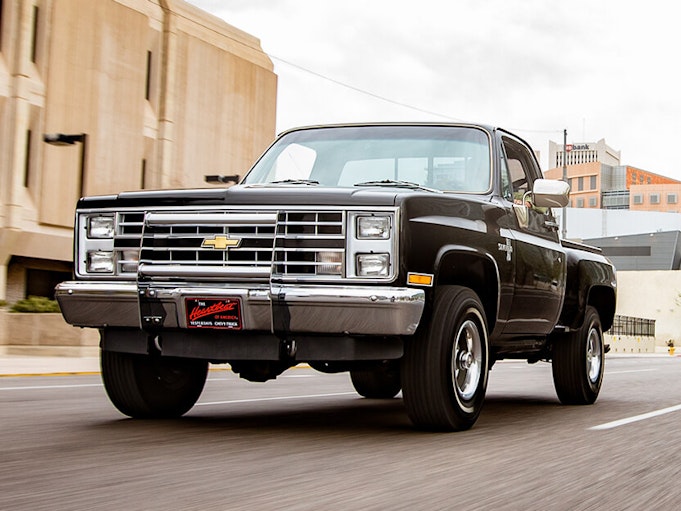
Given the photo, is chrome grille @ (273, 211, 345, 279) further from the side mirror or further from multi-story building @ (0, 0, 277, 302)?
multi-story building @ (0, 0, 277, 302)

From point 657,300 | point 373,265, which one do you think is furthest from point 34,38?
point 657,300

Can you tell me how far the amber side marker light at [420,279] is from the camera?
20.2 ft

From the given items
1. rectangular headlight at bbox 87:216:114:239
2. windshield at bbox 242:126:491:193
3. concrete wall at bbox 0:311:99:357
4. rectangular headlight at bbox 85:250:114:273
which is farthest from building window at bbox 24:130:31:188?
rectangular headlight at bbox 85:250:114:273

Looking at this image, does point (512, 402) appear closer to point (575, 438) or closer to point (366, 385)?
point (366, 385)

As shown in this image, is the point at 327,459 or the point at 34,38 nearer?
the point at 327,459

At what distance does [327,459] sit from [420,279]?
137 cm

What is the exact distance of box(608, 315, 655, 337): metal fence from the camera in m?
66.9

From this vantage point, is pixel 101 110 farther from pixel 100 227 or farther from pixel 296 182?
pixel 100 227

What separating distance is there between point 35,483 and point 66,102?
3089 cm

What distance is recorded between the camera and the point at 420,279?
623 centimetres

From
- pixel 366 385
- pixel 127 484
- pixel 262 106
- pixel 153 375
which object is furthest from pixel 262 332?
pixel 262 106

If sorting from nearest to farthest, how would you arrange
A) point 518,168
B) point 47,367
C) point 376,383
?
1. point 518,168
2. point 376,383
3. point 47,367

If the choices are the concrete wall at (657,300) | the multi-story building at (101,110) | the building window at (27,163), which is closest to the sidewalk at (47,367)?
the multi-story building at (101,110)

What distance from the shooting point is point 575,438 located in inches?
264
